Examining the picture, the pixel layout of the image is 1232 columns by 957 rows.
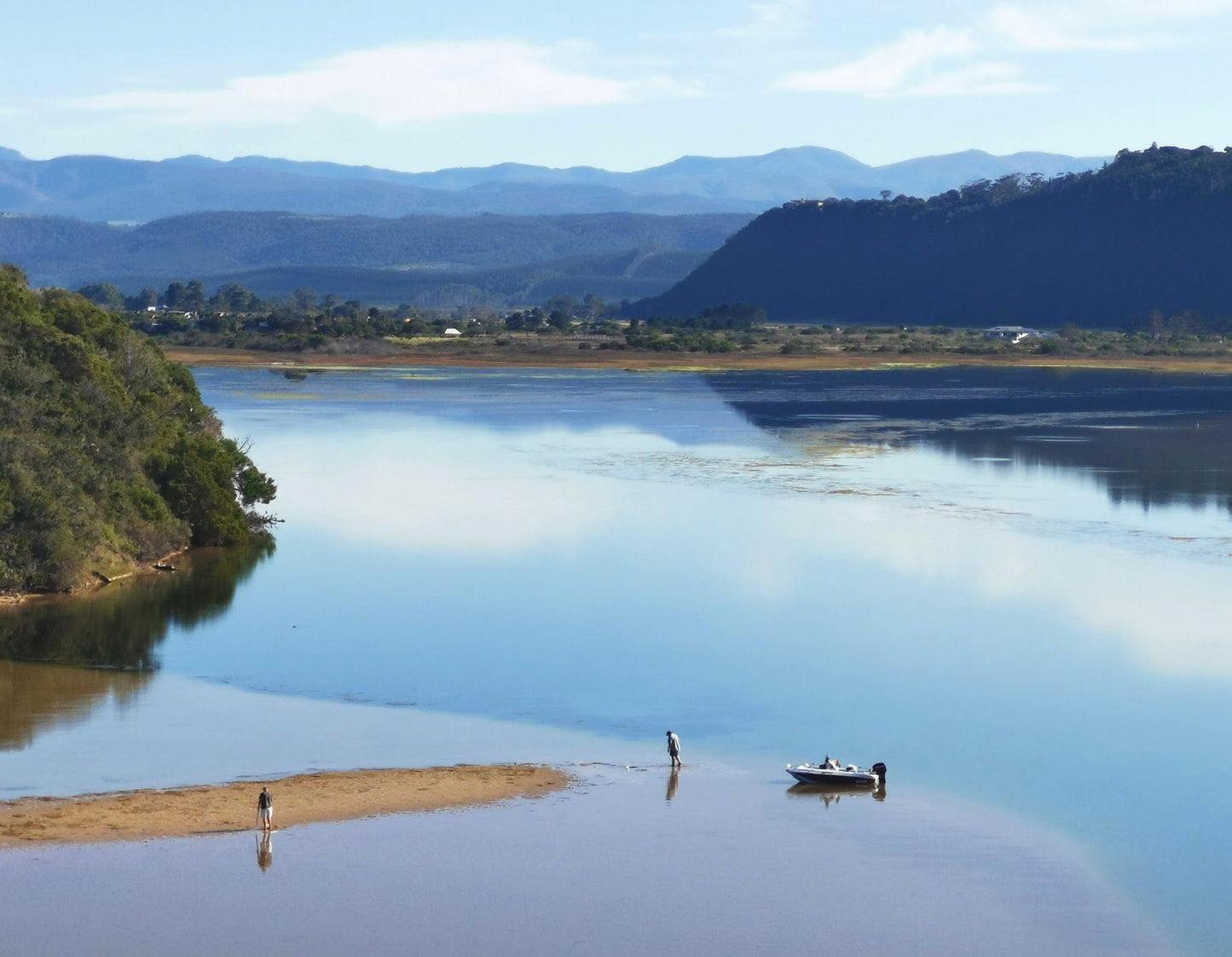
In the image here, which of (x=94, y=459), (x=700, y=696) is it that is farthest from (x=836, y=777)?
(x=94, y=459)

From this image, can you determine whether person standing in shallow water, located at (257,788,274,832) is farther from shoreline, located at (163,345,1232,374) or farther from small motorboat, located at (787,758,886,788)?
shoreline, located at (163,345,1232,374)

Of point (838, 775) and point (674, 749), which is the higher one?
point (674, 749)

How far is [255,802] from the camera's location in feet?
68.3

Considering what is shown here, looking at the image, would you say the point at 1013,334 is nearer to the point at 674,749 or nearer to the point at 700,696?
the point at 700,696

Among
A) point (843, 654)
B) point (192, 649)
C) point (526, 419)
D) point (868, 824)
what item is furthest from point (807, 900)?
point (526, 419)

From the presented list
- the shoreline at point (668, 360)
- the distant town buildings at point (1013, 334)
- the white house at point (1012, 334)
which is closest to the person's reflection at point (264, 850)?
the shoreline at point (668, 360)

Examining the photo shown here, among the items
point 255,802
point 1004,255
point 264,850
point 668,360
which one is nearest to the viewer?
point 264,850

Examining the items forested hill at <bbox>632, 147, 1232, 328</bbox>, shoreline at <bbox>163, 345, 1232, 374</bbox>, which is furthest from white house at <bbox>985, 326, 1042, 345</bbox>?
shoreline at <bbox>163, 345, 1232, 374</bbox>

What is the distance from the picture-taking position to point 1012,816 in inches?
830

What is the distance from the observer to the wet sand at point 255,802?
1989 centimetres

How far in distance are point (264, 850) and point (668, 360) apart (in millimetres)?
98449

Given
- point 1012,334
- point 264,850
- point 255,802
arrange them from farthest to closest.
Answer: point 1012,334
point 255,802
point 264,850

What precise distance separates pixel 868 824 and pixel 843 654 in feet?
28.1

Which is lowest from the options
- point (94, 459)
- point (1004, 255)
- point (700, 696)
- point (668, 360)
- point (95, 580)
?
point (700, 696)
